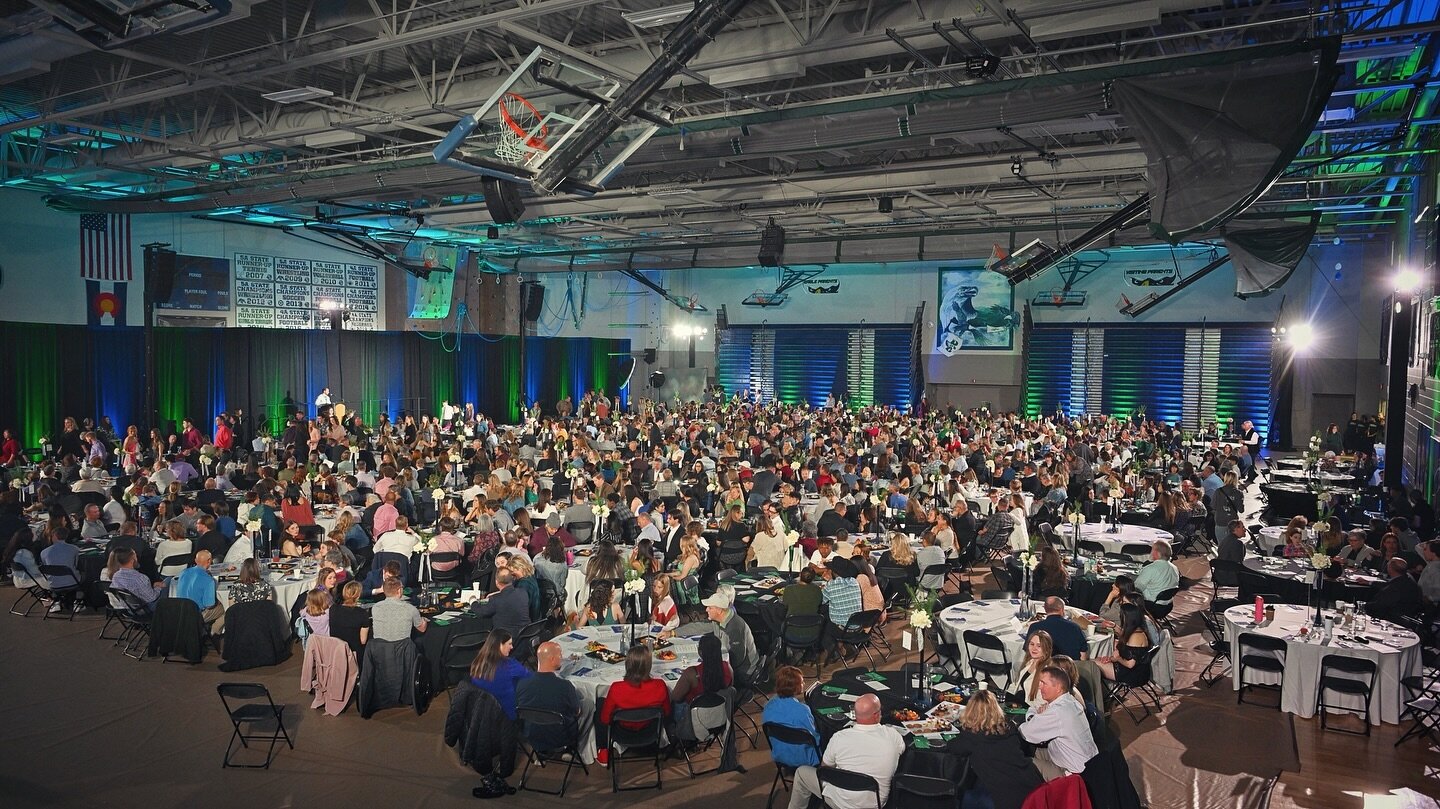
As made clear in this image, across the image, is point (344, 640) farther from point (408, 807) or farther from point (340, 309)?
point (340, 309)

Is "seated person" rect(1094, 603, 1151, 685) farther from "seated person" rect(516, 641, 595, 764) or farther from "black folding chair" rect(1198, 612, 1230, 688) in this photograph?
"seated person" rect(516, 641, 595, 764)

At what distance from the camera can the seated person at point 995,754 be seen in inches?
212

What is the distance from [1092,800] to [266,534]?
10.0 m

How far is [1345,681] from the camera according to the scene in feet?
25.1

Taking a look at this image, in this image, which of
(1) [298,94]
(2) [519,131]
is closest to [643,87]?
(2) [519,131]

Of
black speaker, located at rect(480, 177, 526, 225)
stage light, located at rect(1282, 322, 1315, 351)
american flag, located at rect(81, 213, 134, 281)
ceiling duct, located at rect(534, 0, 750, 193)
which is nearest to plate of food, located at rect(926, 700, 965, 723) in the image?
ceiling duct, located at rect(534, 0, 750, 193)

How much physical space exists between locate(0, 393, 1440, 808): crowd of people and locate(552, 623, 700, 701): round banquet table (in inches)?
7.4

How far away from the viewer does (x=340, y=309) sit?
24453 millimetres

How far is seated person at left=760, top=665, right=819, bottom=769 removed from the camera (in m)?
6.11

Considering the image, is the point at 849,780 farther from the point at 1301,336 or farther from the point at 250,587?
the point at 1301,336

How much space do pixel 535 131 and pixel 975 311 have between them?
24.2 metres

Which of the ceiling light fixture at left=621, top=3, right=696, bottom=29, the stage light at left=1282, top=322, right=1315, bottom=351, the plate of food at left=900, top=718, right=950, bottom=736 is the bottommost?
the plate of food at left=900, top=718, right=950, bottom=736

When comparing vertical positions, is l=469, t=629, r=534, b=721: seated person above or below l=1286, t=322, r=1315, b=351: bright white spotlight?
below

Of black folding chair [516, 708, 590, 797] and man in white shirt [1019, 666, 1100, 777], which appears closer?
man in white shirt [1019, 666, 1100, 777]
